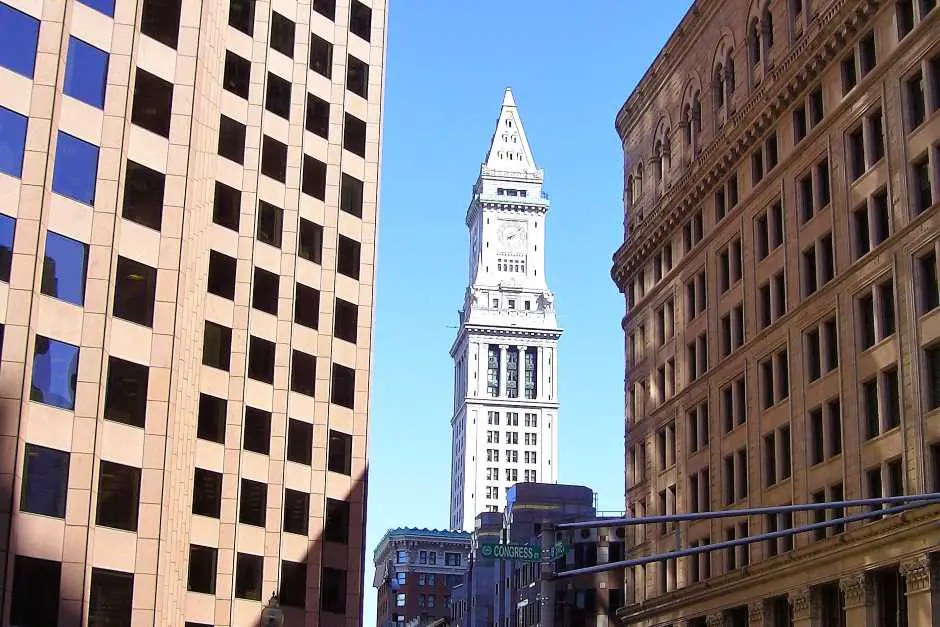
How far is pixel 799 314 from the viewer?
6369cm

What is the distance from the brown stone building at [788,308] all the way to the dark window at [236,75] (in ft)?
81.6

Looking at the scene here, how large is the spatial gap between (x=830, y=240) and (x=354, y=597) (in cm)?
2771

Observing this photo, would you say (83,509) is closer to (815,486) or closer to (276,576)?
(276,576)

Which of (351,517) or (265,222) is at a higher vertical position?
(265,222)

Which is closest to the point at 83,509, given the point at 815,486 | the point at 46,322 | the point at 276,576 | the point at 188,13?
the point at 46,322

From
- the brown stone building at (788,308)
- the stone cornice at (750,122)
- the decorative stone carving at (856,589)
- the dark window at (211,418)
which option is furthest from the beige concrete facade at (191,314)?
the decorative stone carving at (856,589)

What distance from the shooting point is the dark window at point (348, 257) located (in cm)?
7212

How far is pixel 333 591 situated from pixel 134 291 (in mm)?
21466

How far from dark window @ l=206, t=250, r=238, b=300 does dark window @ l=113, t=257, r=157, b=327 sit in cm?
1097

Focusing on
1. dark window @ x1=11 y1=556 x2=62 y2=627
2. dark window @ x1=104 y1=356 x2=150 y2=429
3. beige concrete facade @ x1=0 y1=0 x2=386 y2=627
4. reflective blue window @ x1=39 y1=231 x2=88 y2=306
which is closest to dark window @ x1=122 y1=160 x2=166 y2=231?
beige concrete facade @ x1=0 y1=0 x2=386 y2=627

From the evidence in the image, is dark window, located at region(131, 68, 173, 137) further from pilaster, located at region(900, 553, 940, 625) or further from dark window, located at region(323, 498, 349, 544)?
pilaster, located at region(900, 553, 940, 625)

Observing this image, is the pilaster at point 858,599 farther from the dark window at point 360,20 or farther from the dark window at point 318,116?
the dark window at point 360,20

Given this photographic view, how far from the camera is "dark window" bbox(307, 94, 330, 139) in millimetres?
71750

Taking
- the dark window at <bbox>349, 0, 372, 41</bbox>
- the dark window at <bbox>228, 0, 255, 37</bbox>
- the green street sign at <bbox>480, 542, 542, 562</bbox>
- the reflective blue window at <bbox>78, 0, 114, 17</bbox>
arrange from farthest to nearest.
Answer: the dark window at <bbox>349, 0, 372, 41</bbox> → the dark window at <bbox>228, 0, 255, 37</bbox> → the reflective blue window at <bbox>78, 0, 114, 17</bbox> → the green street sign at <bbox>480, 542, 542, 562</bbox>
